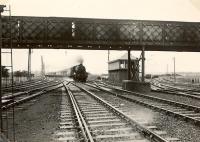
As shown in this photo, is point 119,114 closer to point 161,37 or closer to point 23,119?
point 23,119

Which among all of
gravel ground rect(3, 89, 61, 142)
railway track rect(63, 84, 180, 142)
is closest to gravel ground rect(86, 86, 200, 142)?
railway track rect(63, 84, 180, 142)

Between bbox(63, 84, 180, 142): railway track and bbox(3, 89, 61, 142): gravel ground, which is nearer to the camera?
bbox(63, 84, 180, 142): railway track

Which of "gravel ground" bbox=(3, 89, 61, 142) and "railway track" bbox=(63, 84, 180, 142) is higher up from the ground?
"railway track" bbox=(63, 84, 180, 142)

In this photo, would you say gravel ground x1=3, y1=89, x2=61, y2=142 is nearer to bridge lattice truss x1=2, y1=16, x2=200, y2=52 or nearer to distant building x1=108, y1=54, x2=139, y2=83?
bridge lattice truss x1=2, y1=16, x2=200, y2=52

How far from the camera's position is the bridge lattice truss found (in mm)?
30953

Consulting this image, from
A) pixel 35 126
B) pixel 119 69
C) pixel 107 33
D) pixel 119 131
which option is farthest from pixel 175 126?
pixel 119 69

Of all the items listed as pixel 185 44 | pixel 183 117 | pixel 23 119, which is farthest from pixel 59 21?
pixel 183 117

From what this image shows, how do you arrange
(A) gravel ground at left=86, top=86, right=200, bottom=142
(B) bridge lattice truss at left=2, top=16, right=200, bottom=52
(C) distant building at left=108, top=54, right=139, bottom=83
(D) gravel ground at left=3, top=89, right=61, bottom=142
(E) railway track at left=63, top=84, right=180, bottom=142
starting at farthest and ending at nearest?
(C) distant building at left=108, top=54, right=139, bottom=83, (B) bridge lattice truss at left=2, top=16, right=200, bottom=52, (D) gravel ground at left=3, top=89, right=61, bottom=142, (A) gravel ground at left=86, top=86, right=200, bottom=142, (E) railway track at left=63, top=84, right=180, bottom=142

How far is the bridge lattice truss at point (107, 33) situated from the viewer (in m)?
31.0

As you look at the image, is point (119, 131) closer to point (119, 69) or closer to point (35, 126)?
point (35, 126)

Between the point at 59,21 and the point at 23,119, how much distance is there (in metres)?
19.3

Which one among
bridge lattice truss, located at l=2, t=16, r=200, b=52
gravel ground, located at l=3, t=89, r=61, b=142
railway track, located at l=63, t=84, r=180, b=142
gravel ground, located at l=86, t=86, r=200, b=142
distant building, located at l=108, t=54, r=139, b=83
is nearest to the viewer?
railway track, located at l=63, t=84, r=180, b=142

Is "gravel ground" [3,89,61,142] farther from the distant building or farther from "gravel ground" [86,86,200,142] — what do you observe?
the distant building

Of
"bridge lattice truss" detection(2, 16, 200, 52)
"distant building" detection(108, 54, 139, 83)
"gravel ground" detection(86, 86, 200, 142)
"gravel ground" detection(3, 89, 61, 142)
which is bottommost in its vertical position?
"gravel ground" detection(3, 89, 61, 142)
